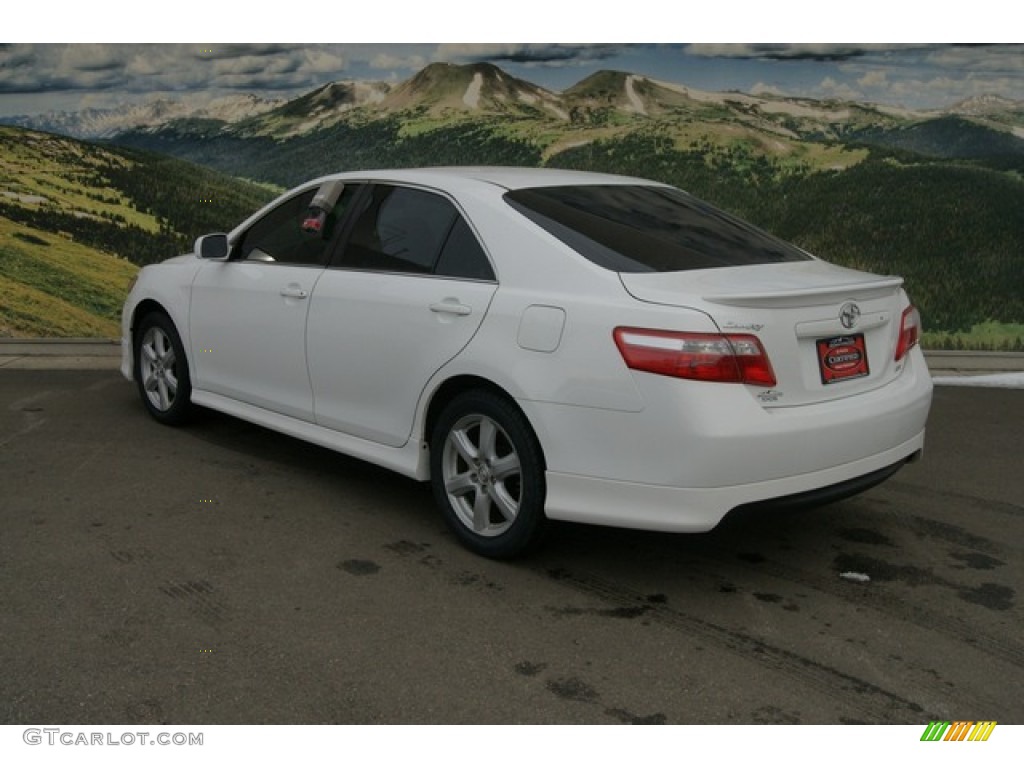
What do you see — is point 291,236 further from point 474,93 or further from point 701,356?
point 474,93

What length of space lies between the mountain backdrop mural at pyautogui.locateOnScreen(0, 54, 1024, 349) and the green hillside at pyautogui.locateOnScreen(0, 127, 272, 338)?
0.05ft

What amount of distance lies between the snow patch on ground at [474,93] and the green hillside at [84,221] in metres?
2.43

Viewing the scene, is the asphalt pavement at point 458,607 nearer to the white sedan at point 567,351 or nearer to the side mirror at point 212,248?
the white sedan at point 567,351

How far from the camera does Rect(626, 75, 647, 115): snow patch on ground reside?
10.8 metres

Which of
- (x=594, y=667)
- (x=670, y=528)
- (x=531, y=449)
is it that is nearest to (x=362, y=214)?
(x=531, y=449)

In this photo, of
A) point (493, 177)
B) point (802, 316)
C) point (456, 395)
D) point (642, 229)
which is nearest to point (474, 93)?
point (493, 177)

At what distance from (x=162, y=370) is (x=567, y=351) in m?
3.36

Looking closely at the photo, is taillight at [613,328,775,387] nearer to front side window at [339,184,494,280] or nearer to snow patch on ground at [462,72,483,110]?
front side window at [339,184,494,280]

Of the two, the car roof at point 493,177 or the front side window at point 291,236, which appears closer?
the car roof at point 493,177

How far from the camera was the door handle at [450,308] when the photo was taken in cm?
471

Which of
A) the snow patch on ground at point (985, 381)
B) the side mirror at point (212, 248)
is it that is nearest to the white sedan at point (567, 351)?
the side mirror at point (212, 248)

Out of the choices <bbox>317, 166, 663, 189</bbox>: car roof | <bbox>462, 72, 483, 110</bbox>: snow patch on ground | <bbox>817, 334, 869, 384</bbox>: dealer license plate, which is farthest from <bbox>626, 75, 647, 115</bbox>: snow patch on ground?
<bbox>817, 334, 869, 384</bbox>: dealer license plate

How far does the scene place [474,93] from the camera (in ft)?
36.1
